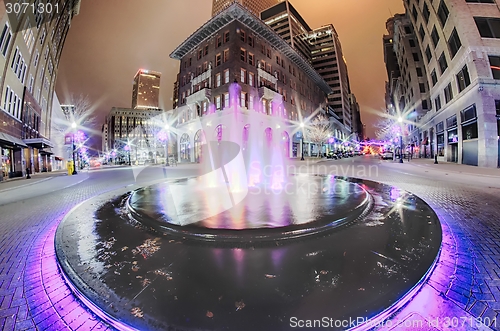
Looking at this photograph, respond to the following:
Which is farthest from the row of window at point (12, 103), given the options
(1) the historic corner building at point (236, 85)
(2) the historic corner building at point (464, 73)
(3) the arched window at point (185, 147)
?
(2) the historic corner building at point (464, 73)

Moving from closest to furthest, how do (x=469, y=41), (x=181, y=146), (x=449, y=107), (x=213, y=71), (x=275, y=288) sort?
(x=275, y=288)
(x=469, y=41)
(x=449, y=107)
(x=213, y=71)
(x=181, y=146)

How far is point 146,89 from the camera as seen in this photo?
628ft

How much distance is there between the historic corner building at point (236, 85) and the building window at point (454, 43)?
2408cm

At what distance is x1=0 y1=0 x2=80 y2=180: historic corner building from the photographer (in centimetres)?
1961

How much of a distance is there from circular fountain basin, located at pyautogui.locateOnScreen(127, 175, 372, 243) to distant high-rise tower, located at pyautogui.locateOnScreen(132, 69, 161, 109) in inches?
8191

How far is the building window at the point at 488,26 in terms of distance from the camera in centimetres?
2072

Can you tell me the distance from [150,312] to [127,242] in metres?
2.46

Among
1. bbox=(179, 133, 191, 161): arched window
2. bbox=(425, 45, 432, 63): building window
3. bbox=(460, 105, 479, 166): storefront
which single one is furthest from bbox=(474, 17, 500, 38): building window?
bbox=(179, 133, 191, 161): arched window

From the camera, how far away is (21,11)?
20.9 metres

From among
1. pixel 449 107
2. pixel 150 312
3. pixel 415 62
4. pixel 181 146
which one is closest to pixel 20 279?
pixel 150 312

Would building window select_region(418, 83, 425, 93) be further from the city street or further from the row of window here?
the row of window

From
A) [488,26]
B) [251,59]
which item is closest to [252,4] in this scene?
[251,59]

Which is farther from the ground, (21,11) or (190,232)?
(21,11)

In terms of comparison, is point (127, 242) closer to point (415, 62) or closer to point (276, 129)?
point (276, 129)
